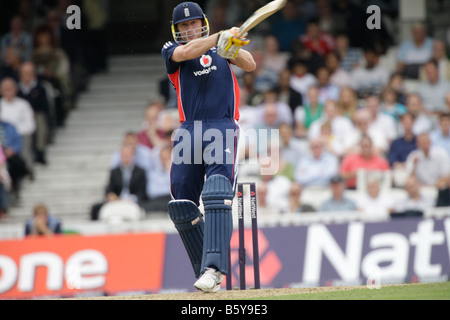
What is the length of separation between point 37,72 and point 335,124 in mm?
5968

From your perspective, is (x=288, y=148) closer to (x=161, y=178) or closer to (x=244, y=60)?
(x=161, y=178)

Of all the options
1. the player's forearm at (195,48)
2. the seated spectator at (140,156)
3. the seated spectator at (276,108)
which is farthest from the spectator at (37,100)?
the player's forearm at (195,48)

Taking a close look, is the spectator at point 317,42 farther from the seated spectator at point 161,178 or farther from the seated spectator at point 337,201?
the seated spectator at point 337,201

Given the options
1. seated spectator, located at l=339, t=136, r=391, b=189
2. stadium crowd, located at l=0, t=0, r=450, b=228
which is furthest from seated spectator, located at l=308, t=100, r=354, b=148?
seated spectator, located at l=339, t=136, r=391, b=189

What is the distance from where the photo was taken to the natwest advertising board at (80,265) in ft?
38.0

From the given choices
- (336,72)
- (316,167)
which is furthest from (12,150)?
(336,72)

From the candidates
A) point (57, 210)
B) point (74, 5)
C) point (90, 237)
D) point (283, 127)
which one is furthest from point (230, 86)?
point (74, 5)

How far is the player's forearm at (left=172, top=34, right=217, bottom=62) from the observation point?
23.1 feet

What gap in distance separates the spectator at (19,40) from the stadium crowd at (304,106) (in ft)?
0.09

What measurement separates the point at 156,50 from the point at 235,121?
1168 centimetres

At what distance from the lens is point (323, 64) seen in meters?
15.7

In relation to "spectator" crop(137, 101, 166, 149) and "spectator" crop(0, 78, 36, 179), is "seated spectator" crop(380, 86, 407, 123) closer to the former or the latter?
"spectator" crop(137, 101, 166, 149)

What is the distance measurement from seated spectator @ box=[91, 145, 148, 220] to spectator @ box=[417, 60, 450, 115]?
508cm

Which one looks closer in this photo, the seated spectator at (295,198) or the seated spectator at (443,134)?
the seated spectator at (295,198)
